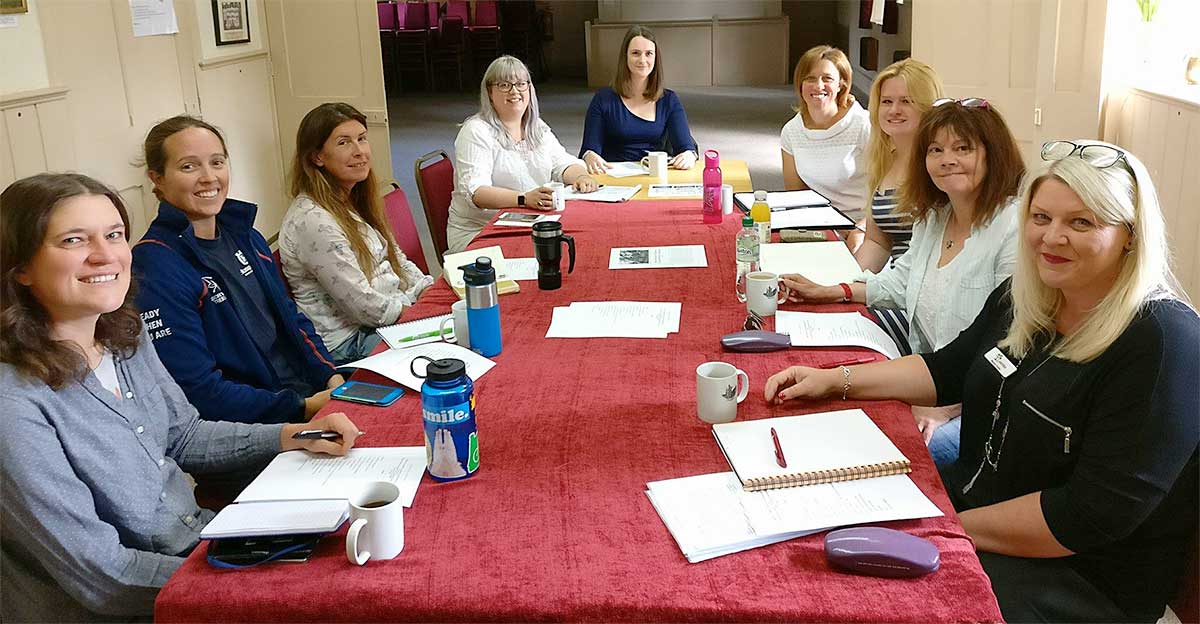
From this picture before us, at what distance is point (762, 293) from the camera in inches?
81.2

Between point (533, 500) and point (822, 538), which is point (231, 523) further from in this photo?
point (822, 538)

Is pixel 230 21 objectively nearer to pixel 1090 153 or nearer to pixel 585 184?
pixel 585 184

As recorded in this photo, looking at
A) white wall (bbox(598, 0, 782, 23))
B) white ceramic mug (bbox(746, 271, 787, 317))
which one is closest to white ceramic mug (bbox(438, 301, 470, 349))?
white ceramic mug (bbox(746, 271, 787, 317))

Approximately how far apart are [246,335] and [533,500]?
111 centimetres

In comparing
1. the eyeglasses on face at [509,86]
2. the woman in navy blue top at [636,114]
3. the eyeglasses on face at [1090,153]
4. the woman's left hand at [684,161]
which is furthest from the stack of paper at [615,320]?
the woman in navy blue top at [636,114]

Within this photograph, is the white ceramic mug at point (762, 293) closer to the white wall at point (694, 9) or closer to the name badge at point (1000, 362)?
the name badge at point (1000, 362)

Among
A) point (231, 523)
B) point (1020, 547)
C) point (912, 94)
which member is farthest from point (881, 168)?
point (231, 523)

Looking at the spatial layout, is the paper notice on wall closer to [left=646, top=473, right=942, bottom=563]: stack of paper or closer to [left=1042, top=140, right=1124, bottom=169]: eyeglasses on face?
[left=646, top=473, right=942, bottom=563]: stack of paper

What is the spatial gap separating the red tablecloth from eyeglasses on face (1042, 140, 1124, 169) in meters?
Result: 0.50

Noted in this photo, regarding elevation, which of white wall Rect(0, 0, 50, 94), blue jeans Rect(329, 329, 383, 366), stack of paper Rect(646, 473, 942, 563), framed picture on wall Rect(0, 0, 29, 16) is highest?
framed picture on wall Rect(0, 0, 29, 16)

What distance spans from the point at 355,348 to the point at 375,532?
1532 mm

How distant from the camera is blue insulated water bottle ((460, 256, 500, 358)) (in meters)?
1.90

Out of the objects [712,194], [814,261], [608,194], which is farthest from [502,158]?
[814,261]

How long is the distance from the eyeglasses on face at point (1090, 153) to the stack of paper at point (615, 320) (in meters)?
0.85
